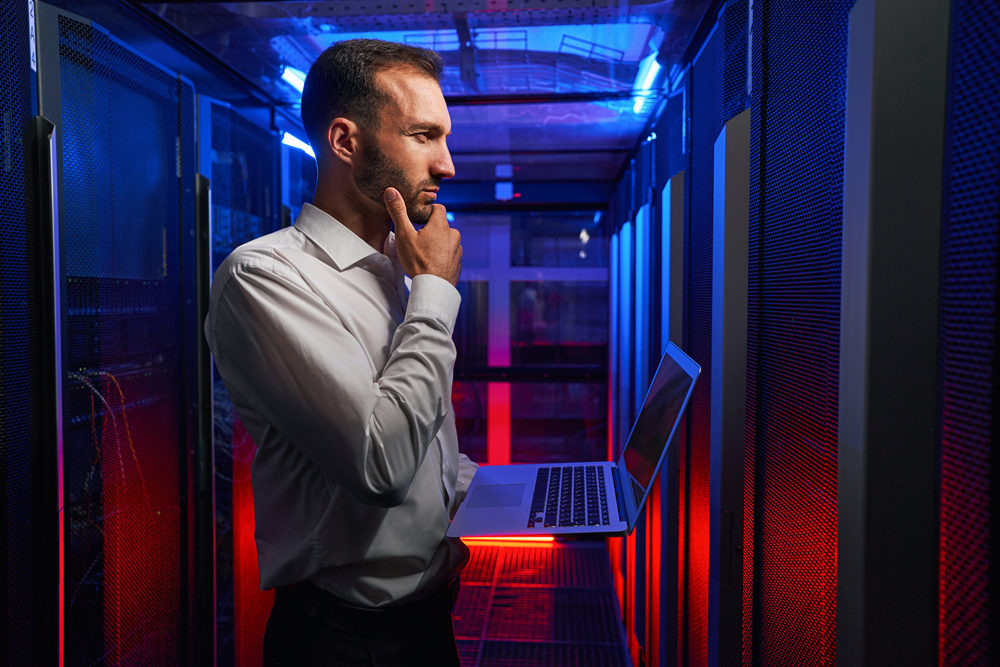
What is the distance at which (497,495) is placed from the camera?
3.85ft

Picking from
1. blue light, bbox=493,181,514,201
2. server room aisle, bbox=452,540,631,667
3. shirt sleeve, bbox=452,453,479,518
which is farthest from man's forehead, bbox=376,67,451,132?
blue light, bbox=493,181,514,201

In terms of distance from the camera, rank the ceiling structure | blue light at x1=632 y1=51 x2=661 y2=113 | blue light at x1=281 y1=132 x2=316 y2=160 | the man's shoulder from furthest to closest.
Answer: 1. blue light at x1=281 y1=132 x2=316 y2=160
2. blue light at x1=632 y1=51 x2=661 y2=113
3. the ceiling structure
4. the man's shoulder

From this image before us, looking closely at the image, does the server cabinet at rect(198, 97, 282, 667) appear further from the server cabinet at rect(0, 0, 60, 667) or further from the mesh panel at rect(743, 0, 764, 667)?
the mesh panel at rect(743, 0, 764, 667)

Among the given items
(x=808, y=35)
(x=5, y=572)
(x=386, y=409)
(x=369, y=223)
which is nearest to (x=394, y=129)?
(x=369, y=223)

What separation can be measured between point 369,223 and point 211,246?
102cm

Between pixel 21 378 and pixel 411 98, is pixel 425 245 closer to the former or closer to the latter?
pixel 411 98

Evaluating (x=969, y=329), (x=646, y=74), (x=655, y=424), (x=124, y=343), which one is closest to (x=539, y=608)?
(x=655, y=424)

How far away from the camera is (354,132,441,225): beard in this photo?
0.99m

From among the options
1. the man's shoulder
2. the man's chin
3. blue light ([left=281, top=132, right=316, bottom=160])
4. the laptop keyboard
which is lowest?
the laptop keyboard

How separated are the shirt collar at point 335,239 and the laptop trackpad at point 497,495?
0.50 meters

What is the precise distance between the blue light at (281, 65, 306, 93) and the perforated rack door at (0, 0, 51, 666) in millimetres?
993

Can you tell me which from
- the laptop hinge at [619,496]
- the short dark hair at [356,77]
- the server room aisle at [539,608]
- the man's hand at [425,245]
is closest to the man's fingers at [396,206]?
the man's hand at [425,245]

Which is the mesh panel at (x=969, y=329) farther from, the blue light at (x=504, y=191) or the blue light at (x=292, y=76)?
the blue light at (x=504, y=191)

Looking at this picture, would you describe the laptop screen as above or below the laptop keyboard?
above
